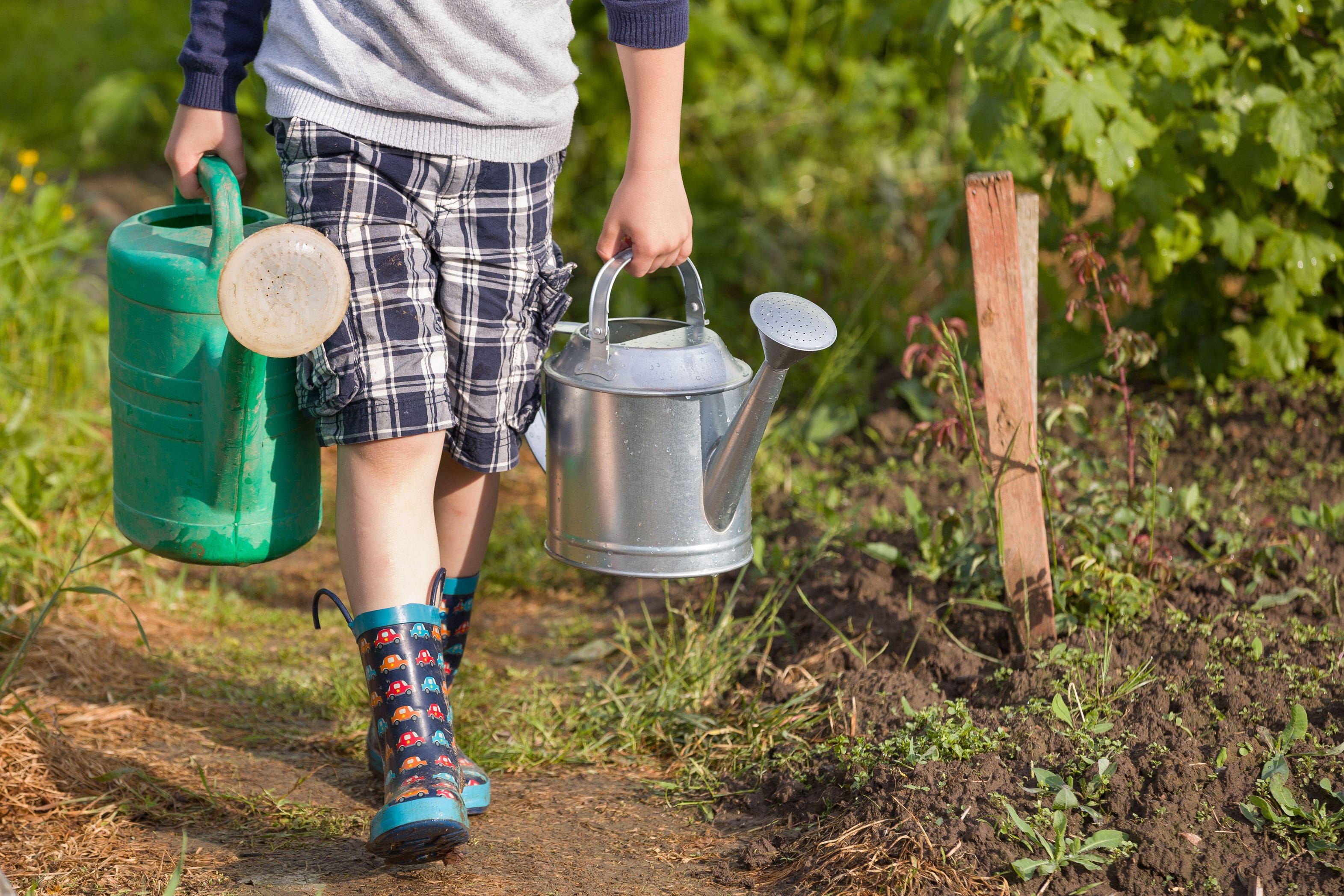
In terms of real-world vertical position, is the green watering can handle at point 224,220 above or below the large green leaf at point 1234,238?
above

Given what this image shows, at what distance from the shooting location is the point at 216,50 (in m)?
1.79

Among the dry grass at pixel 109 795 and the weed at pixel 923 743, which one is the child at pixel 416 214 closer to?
the dry grass at pixel 109 795

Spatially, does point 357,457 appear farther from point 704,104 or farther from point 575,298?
point 704,104

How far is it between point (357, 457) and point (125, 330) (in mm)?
408

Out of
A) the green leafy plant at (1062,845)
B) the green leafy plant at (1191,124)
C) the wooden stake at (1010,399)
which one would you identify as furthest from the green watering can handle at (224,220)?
the green leafy plant at (1191,124)

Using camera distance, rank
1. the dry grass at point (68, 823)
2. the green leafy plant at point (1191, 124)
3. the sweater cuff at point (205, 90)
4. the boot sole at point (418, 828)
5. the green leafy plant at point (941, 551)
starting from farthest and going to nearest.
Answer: the green leafy plant at point (1191, 124) < the green leafy plant at point (941, 551) < the sweater cuff at point (205, 90) < the dry grass at point (68, 823) < the boot sole at point (418, 828)

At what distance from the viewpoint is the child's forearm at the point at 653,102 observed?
1715 mm

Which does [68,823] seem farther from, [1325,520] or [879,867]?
[1325,520]

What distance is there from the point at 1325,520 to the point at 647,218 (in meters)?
1.49

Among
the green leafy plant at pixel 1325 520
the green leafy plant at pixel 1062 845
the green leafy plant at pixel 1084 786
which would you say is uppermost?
the green leafy plant at pixel 1325 520

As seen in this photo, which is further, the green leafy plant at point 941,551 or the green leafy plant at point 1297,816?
the green leafy plant at point 941,551

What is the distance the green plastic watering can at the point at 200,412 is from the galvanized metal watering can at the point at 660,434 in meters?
0.39

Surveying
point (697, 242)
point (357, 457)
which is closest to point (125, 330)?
point (357, 457)

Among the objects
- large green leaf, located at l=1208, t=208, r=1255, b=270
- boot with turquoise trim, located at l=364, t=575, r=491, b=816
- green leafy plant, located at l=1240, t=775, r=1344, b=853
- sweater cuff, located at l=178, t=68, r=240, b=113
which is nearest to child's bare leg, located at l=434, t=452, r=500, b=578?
boot with turquoise trim, located at l=364, t=575, r=491, b=816
